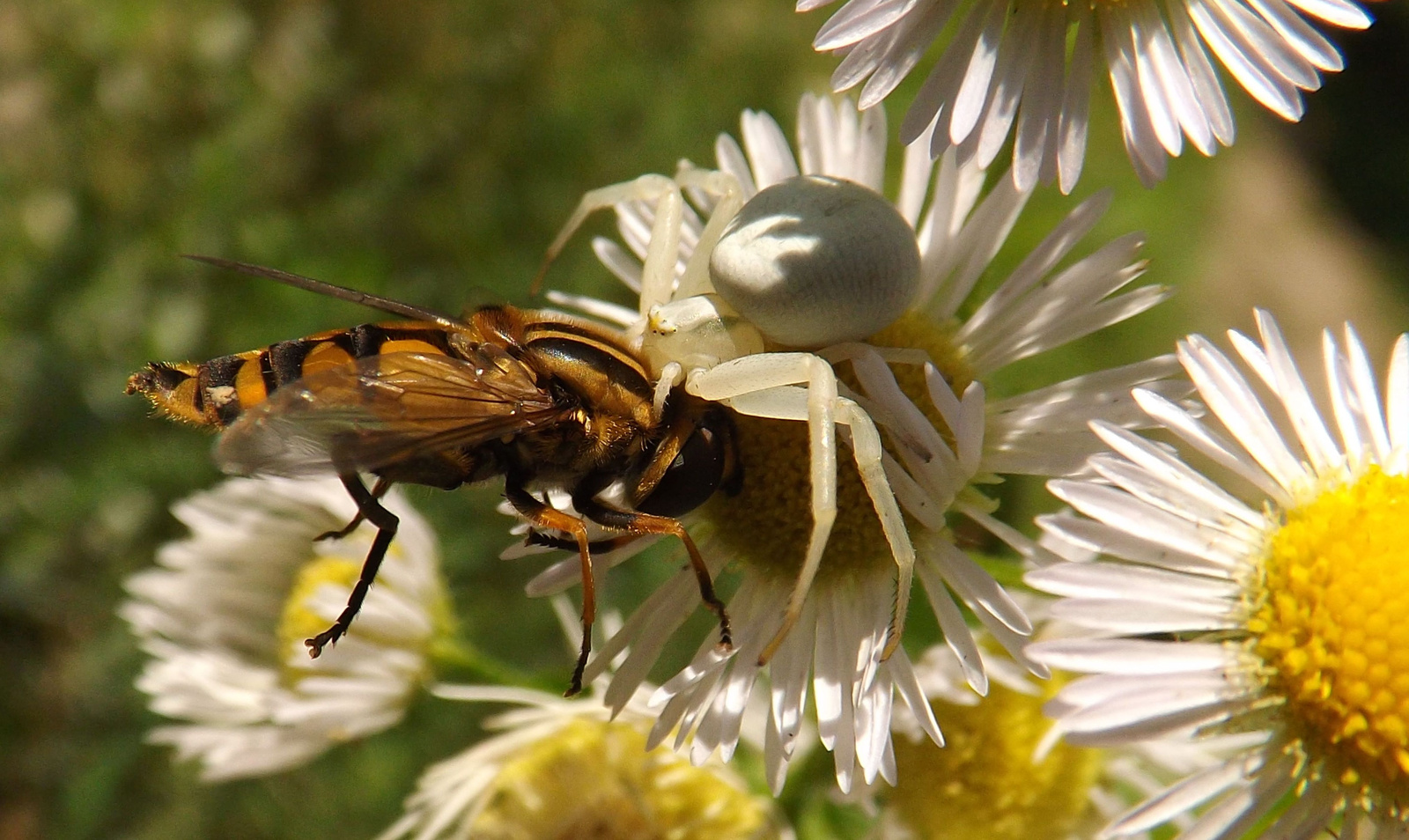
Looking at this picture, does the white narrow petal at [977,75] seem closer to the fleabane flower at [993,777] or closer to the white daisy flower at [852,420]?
the white daisy flower at [852,420]

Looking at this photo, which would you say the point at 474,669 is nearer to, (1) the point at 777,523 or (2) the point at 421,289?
(1) the point at 777,523

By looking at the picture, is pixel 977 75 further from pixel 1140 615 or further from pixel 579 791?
pixel 579 791

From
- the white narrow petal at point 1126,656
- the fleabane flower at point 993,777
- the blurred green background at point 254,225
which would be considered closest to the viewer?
the white narrow petal at point 1126,656

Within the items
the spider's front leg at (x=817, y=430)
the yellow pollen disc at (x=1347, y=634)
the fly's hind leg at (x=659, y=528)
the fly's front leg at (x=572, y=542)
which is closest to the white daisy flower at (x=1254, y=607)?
the yellow pollen disc at (x=1347, y=634)

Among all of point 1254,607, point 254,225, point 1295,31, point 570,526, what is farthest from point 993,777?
point 254,225

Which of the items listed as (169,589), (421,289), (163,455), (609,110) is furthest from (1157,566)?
(609,110)

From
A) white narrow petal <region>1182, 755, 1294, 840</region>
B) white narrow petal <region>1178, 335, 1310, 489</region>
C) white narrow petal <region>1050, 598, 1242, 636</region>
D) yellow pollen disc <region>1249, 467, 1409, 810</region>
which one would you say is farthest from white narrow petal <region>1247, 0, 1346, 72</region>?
white narrow petal <region>1182, 755, 1294, 840</region>

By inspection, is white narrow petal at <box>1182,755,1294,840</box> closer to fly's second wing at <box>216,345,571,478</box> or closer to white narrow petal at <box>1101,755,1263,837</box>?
white narrow petal at <box>1101,755,1263,837</box>
